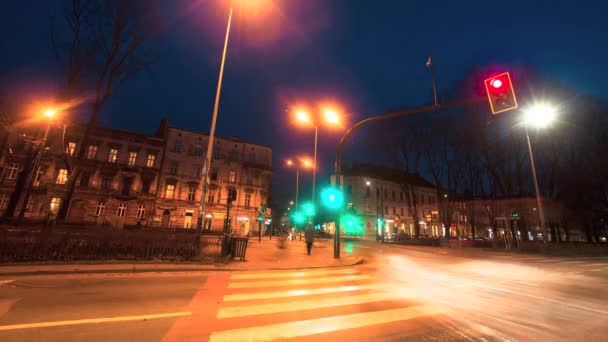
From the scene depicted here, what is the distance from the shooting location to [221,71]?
1359cm

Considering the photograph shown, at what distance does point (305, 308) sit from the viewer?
16.8 feet

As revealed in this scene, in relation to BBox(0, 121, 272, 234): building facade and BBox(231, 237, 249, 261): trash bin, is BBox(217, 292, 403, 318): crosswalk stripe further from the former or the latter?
BBox(0, 121, 272, 234): building facade

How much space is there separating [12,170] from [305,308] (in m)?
43.4

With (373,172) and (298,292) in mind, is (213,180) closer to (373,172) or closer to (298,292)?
(373,172)

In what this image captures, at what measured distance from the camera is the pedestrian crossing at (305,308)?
4004 mm

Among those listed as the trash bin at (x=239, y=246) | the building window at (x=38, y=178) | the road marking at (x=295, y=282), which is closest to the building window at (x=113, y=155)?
the building window at (x=38, y=178)

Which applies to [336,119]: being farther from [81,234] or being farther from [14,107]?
[14,107]

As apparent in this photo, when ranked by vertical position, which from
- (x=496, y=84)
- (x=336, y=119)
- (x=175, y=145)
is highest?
(x=175, y=145)

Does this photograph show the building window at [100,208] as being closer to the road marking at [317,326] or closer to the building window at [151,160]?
the building window at [151,160]

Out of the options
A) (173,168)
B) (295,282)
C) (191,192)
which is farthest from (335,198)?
(173,168)

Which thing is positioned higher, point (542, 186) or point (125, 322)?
point (542, 186)

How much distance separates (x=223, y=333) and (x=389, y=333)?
260 cm

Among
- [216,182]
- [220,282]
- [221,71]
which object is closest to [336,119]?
[221,71]

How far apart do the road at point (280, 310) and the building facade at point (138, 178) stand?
100ft
